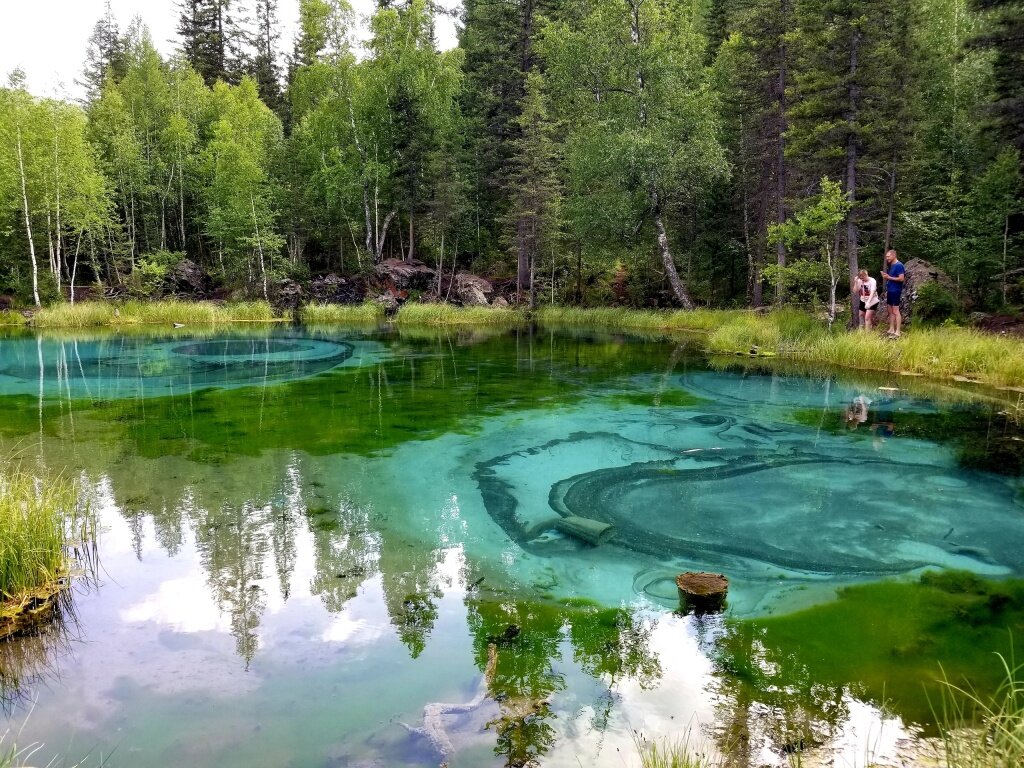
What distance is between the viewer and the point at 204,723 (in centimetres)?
320

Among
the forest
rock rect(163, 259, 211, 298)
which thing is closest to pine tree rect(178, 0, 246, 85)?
the forest

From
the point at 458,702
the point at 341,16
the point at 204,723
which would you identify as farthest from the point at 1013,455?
the point at 341,16

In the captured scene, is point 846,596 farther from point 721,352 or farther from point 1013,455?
point 721,352

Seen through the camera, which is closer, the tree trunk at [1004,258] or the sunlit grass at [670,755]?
the sunlit grass at [670,755]

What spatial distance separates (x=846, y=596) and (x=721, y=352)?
14570 millimetres

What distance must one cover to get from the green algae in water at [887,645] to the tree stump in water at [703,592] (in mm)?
234

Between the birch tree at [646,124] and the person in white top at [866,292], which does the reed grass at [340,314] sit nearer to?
the birch tree at [646,124]

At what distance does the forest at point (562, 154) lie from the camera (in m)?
17.2

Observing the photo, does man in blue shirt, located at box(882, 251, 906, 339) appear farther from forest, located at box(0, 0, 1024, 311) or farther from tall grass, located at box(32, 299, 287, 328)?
tall grass, located at box(32, 299, 287, 328)

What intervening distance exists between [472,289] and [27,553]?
30237mm

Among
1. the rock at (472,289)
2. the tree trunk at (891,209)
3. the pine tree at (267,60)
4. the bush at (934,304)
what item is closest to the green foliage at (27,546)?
the bush at (934,304)

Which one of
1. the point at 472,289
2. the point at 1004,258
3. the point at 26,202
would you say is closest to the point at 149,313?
the point at 26,202

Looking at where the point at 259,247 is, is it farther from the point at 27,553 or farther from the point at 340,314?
the point at 27,553

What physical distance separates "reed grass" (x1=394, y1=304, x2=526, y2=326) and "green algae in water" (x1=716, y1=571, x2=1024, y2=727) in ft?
86.9
